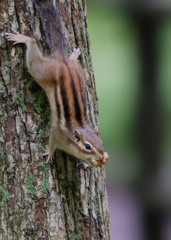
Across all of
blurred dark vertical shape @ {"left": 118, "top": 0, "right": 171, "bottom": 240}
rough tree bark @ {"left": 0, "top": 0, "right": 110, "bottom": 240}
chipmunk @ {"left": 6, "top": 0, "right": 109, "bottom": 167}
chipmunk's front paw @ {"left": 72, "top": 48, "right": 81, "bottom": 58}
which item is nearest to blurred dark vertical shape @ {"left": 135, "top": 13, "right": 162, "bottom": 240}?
blurred dark vertical shape @ {"left": 118, "top": 0, "right": 171, "bottom": 240}

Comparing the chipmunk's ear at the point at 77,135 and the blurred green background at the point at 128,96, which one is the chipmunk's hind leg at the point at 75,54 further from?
the blurred green background at the point at 128,96

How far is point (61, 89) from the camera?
8.55 ft

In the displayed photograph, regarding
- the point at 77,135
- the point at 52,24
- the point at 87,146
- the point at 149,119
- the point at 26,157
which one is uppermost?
the point at 52,24

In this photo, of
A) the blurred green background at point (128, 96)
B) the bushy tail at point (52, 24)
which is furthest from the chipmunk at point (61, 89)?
the blurred green background at point (128, 96)

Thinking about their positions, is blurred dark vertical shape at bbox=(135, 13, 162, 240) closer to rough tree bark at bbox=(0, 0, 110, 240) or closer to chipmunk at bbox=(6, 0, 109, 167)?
chipmunk at bbox=(6, 0, 109, 167)

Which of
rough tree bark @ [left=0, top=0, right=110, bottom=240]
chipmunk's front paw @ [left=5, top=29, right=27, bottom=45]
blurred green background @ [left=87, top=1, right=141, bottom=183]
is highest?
blurred green background @ [left=87, top=1, right=141, bottom=183]

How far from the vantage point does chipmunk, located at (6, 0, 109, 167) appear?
102 inches

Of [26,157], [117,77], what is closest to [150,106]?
[117,77]

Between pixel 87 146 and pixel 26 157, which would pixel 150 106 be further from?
pixel 26 157

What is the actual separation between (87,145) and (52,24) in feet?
3.78

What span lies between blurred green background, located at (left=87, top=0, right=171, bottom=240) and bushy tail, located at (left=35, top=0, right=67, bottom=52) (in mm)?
1498

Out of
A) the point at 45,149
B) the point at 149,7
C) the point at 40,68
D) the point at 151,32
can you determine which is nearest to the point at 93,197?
the point at 45,149

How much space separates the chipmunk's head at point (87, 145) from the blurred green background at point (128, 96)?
1.50 metres

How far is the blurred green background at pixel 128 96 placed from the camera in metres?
4.01
